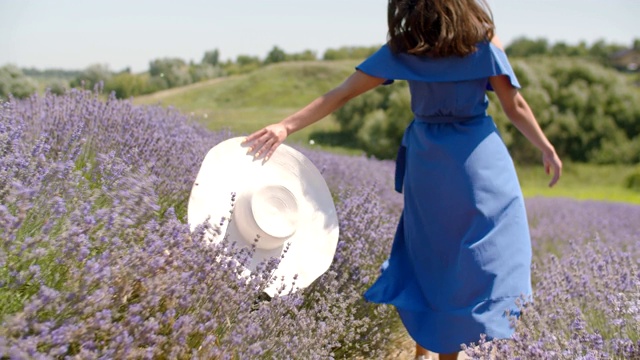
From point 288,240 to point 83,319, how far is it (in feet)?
4.06

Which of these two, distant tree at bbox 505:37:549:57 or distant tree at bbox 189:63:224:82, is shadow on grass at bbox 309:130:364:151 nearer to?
distant tree at bbox 189:63:224:82

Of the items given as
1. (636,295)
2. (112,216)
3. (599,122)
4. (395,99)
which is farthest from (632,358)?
(599,122)

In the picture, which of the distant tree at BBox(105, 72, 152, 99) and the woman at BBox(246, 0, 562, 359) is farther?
the distant tree at BBox(105, 72, 152, 99)

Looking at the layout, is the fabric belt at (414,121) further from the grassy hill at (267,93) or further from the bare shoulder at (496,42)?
the grassy hill at (267,93)

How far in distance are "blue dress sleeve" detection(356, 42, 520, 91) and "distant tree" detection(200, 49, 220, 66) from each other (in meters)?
12.8

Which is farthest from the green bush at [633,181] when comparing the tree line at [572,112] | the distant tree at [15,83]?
the distant tree at [15,83]

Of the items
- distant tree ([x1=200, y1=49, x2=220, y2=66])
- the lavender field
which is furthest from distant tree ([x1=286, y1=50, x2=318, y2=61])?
the lavender field

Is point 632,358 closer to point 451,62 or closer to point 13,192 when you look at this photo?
point 451,62

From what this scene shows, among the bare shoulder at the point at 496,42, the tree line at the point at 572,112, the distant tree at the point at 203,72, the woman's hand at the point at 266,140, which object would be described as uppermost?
the bare shoulder at the point at 496,42

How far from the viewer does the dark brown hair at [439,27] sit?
2.57 metres

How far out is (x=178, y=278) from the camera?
5.84 feet

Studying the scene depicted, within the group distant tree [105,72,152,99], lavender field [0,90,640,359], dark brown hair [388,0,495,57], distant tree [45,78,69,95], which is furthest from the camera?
distant tree [105,72,152,99]

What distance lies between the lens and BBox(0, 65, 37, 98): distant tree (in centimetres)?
773

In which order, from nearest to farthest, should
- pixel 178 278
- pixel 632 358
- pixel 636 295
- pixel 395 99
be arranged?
1. pixel 178 278
2. pixel 632 358
3. pixel 636 295
4. pixel 395 99
